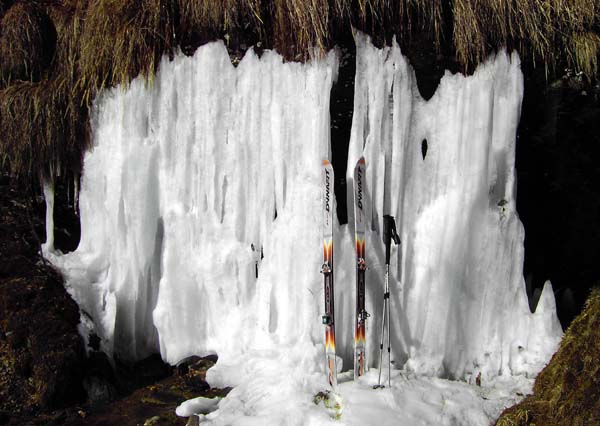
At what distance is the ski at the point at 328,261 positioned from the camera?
202 inches

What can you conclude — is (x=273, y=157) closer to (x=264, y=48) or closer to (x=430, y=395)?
(x=264, y=48)

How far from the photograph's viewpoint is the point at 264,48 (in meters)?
5.72

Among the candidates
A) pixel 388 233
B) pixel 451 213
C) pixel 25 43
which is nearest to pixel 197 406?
pixel 388 233

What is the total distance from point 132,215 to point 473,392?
3.89 meters

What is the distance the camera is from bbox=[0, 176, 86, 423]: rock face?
18.2 feet

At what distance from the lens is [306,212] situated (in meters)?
5.52

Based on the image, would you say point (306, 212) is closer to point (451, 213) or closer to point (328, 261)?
point (328, 261)

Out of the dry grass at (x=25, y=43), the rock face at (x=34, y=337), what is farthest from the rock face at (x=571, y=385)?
the dry grass at (x=25, y=43)

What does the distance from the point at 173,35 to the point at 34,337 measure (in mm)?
3399

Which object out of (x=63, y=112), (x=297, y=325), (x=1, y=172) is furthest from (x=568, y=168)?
(x=1, y=172)

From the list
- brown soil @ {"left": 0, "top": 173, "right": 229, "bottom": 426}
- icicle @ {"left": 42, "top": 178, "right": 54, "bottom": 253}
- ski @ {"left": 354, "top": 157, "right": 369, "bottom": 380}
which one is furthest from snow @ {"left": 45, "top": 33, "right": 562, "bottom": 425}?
icicle @ {"left": 42, "top": 178, "right": 54, "bottom": 253}

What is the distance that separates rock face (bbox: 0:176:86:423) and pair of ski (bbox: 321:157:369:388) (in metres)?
2.64

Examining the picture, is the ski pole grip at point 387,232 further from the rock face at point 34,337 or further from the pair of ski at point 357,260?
the rock face at point 34,337

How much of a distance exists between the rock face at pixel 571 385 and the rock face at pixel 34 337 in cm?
408
